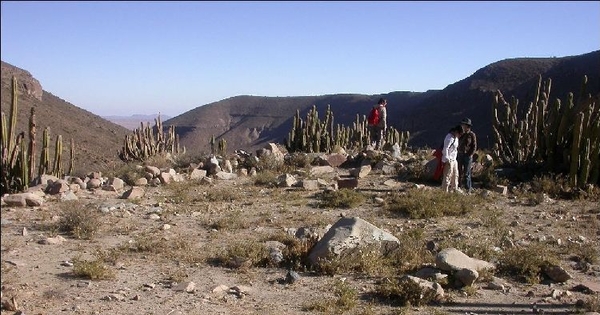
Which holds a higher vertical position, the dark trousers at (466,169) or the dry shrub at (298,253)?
the dark trousers at (466,169)

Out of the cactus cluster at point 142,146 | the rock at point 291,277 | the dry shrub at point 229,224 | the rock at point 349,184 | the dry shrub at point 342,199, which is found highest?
the cactus cluster at point 142,146

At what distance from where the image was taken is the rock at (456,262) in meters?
6.59

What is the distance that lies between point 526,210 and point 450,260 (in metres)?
4.58

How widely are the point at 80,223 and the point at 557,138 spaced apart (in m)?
10.7

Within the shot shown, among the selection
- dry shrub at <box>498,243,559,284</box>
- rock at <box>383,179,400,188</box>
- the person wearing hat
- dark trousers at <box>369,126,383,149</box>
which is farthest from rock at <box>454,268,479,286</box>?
dark trousers at <box>369,126,383,149</box>

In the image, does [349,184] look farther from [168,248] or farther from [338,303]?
[338,303]

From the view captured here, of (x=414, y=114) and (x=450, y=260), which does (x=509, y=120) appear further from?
(x=414, y=114)

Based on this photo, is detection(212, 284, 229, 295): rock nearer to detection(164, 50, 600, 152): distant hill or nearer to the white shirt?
the white shirt

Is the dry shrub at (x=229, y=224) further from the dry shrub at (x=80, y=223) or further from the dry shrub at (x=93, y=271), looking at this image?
the dry shrub at (x=93, y=271)

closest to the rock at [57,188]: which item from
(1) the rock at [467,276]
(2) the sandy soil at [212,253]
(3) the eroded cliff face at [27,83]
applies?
(2) the sandy soil at [212,253]

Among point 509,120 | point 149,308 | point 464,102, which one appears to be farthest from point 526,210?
point 464,102

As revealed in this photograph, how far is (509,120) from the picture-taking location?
630 inches

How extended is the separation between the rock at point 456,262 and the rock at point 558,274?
631 millimetres

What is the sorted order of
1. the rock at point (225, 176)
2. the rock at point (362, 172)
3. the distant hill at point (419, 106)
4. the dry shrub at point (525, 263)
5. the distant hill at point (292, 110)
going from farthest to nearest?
1. the distant hill at point (419, 106)
2. the distant hill at point (292, 110)
3. the rock at point (362, 172)
4. the rock at point (225, 176)
5. the dry shrub at point (525, 263)
